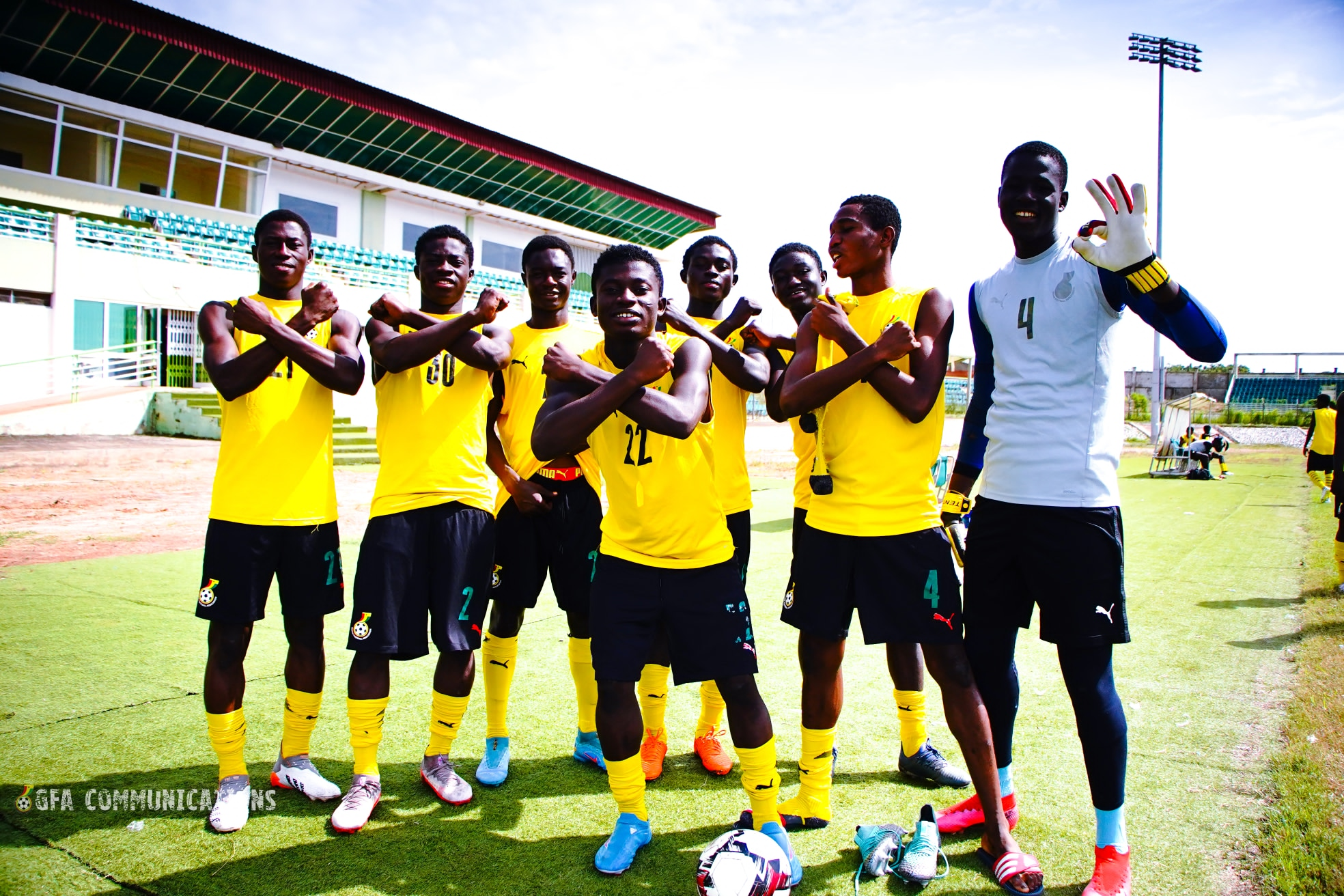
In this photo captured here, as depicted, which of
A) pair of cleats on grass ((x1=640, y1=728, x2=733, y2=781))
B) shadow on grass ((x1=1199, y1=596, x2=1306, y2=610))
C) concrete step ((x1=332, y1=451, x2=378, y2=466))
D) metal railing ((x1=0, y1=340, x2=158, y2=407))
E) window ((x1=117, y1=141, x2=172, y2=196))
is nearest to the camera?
pair of cleats on grass ((x1=640, y1=728, x2=733, y2=781))

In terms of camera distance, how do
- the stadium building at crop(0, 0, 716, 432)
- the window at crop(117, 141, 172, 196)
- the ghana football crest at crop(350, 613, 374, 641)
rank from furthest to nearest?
the window at crop(117, 141, 172, 196)
the stadium building at crop(0, 0, 716, 432)
the ghana football crest at crop(350, 613, 374, 641)

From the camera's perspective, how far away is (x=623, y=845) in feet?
9.12

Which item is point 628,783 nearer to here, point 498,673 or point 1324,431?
point 498,673

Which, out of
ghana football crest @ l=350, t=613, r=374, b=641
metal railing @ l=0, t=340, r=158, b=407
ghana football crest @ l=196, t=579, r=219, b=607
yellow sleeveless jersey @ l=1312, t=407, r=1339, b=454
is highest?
metal railing @ l=0, t=340, r=158, b=407

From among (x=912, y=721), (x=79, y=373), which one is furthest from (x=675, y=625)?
(x=79, y=373)

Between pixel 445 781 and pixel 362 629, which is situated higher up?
pixel 362 629

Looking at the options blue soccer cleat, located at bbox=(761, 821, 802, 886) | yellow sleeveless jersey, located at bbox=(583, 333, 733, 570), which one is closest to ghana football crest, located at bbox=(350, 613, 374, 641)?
yellow sleeveless jersey, located at bbox=(583, 333, 733, 570)

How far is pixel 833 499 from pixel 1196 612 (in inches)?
208

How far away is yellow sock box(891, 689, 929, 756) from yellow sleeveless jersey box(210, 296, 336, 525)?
8.33ft

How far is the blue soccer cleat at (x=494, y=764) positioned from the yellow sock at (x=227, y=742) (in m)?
0.94

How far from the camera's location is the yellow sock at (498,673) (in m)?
3.58

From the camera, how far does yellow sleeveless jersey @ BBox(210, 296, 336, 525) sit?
3236 mm

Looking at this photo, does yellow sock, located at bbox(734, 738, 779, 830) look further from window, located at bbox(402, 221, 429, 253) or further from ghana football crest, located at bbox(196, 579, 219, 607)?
window, located at bbox(402, 221, 429, 253)

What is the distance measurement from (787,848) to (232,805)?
212cm
